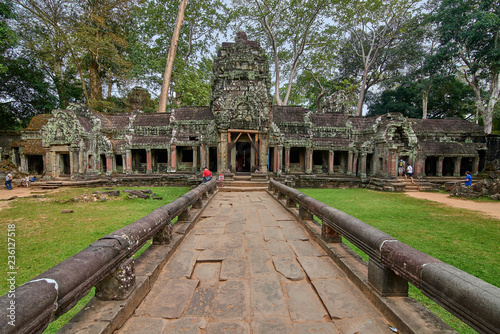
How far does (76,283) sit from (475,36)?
30379 mm

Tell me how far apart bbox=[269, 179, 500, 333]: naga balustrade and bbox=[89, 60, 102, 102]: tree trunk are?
2920 centimetres

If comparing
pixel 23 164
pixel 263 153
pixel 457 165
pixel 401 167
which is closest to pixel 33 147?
pixel 23 164

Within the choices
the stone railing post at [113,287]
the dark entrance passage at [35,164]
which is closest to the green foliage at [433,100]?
the stone railing post at [113,287]

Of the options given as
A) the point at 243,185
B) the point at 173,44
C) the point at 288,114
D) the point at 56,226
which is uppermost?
the point at 173,44

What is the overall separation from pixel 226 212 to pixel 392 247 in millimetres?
5142

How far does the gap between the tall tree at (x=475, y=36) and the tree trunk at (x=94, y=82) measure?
35.1 m

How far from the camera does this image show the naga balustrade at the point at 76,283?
1339 millimetres

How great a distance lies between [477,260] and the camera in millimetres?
4824

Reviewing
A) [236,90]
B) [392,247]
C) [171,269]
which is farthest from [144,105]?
[392,247]

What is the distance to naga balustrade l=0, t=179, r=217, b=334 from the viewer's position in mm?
1339

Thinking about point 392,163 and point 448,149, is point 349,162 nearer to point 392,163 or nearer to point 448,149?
point 392,163

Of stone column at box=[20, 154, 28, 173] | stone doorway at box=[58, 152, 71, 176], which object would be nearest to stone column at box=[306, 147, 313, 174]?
stone doorway at box=[58, 152, 71, 176]

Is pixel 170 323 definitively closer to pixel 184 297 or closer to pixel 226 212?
pixel 184 297

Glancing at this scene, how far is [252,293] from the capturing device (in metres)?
2.74
